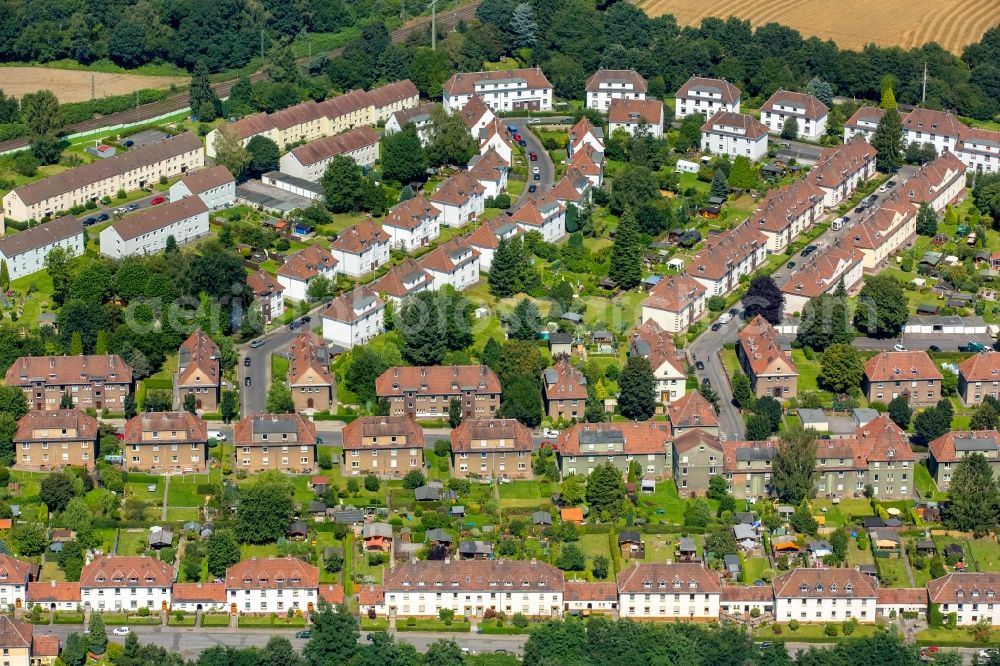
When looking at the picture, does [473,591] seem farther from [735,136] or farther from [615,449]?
[735,136]

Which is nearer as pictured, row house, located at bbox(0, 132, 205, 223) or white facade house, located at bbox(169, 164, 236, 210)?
row house, located at bbox(0, 132, 205, 223)

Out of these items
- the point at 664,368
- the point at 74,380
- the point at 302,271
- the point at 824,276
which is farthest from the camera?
the point at 824,276

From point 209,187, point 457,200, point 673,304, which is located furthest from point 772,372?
point 209,187

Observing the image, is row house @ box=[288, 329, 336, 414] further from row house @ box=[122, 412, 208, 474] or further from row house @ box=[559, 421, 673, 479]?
row house @ box=[559, 421, 673, 479]

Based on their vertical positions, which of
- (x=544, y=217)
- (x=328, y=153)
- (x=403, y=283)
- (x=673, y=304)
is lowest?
(x=403, y=283)

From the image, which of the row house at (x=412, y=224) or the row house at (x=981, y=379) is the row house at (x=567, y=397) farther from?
the row house at (x=412, y=224)

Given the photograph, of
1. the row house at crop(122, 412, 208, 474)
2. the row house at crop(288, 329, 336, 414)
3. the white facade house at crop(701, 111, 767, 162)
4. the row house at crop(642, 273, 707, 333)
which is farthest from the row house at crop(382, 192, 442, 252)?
the row house at crop(122, 412, 208, 474)
